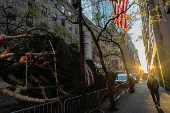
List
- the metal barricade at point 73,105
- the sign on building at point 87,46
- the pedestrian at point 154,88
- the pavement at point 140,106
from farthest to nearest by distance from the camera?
1. the pedestrian at point 154,88
2. the pavement at point 140,106
3. the sign on building at point 87,46
4. the metal barricade at point 73,105

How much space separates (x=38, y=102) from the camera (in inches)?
206

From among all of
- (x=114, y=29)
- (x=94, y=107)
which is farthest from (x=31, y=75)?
(x=114, y=29)

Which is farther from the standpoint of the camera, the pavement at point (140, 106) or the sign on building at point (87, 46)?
the pavement at point (140, 106)

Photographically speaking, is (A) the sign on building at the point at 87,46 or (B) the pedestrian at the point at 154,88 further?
(B) the pedestrian at the point at 154,88

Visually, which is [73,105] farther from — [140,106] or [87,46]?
[140,106]

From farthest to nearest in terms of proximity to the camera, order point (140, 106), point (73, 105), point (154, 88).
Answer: point (140, 106) < point (154, 88) < point (73, 105)

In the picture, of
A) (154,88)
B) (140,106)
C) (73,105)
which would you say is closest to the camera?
(73,105)

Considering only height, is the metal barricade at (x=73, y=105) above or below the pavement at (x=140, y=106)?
above

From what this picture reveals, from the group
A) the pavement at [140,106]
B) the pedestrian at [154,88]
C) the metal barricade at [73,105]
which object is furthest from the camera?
the pedestrian at [154,88]

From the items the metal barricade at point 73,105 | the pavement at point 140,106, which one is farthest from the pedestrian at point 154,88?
the metal barricade at point 73,105

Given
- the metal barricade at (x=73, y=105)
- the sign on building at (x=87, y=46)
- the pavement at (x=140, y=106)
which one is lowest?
the pavement at (x=140, y=106)

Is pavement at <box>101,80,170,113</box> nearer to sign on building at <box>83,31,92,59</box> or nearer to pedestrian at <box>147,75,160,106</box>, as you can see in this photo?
pedestrian at <box>147,75,160,106</box>

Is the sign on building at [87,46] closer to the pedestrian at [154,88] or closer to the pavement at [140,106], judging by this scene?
the pavement at [140,106]

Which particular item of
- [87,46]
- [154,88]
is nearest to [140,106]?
[154,88]
